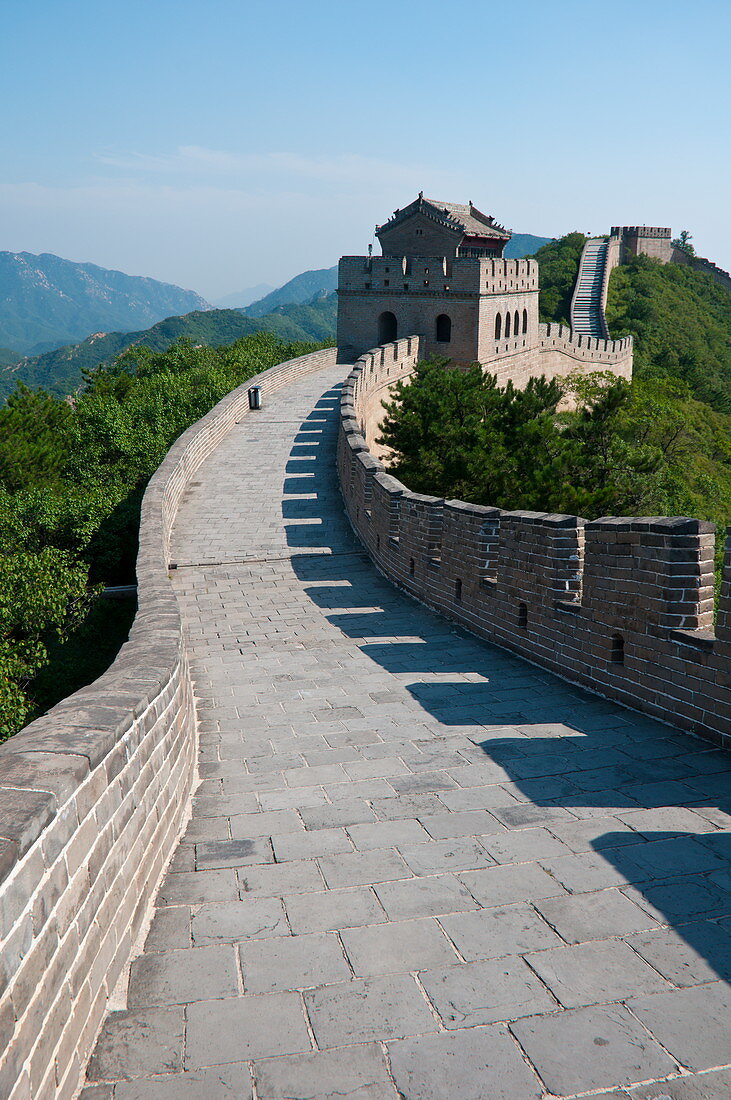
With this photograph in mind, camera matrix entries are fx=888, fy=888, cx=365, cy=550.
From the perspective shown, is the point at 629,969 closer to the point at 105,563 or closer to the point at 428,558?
the point at 428,558

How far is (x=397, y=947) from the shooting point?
9.93ft

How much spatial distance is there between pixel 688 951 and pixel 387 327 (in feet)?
104

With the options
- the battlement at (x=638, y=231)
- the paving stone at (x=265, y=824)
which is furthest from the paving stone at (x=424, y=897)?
the battlement at (x=638, y=231)

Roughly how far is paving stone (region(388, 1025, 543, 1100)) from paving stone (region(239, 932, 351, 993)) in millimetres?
409

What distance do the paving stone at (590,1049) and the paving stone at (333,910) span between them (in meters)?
0.77

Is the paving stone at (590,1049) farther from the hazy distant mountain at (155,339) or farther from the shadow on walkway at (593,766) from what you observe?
the hazy distant mountain at (155,339)

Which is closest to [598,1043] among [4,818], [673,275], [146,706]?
[4,818]

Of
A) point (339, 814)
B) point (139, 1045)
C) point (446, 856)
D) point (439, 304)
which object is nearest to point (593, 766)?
point (446, 856)

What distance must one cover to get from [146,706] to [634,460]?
16.7 meters

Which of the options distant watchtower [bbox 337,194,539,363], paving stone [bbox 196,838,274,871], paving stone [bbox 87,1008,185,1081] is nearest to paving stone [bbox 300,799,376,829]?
paving stone [bbox 196,838,274,871]

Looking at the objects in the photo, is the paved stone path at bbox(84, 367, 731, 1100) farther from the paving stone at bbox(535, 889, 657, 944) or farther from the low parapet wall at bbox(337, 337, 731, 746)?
the low parapet wall at bbox(337, 337, 731, 746)

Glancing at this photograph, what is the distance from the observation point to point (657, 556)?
532cm

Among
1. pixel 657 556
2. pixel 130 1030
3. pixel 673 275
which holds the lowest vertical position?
pixel 130 1030

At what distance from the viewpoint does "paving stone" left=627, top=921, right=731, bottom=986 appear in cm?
279
